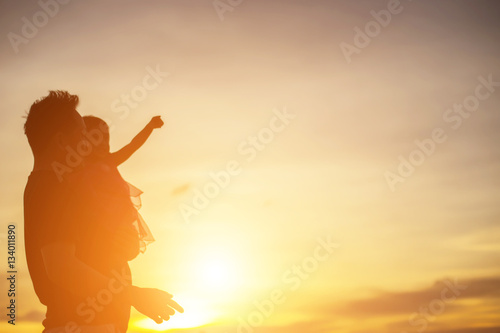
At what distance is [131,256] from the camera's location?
3617 mm

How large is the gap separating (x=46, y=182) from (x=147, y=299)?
96 centimetres

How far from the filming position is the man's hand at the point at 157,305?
9.22 ft

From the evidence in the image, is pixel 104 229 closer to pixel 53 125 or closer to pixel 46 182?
pixel 46 182

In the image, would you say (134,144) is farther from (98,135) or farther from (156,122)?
(98,135)

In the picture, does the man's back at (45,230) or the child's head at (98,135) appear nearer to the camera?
the man's back at (45,230)

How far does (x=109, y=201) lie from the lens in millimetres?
3680

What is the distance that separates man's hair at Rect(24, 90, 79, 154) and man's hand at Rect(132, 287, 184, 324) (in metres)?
1.19

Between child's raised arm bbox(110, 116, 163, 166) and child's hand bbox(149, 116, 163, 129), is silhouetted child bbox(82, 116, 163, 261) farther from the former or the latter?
child's hand bbox(149, 116, 163, 129)

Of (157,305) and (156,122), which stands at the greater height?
(156,122)

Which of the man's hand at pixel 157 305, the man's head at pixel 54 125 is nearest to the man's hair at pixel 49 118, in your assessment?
the man's head at pixel 54 125

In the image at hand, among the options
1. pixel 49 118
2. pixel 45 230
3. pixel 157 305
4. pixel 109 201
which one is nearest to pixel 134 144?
pixel 109 201

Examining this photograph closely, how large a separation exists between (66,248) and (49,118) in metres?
0.90

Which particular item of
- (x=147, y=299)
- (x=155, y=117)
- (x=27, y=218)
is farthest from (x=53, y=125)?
(x=155, y=117)

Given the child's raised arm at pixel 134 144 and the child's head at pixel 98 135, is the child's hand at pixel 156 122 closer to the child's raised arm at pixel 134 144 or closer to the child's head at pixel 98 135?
the child's raised arm at pixel 134 144
